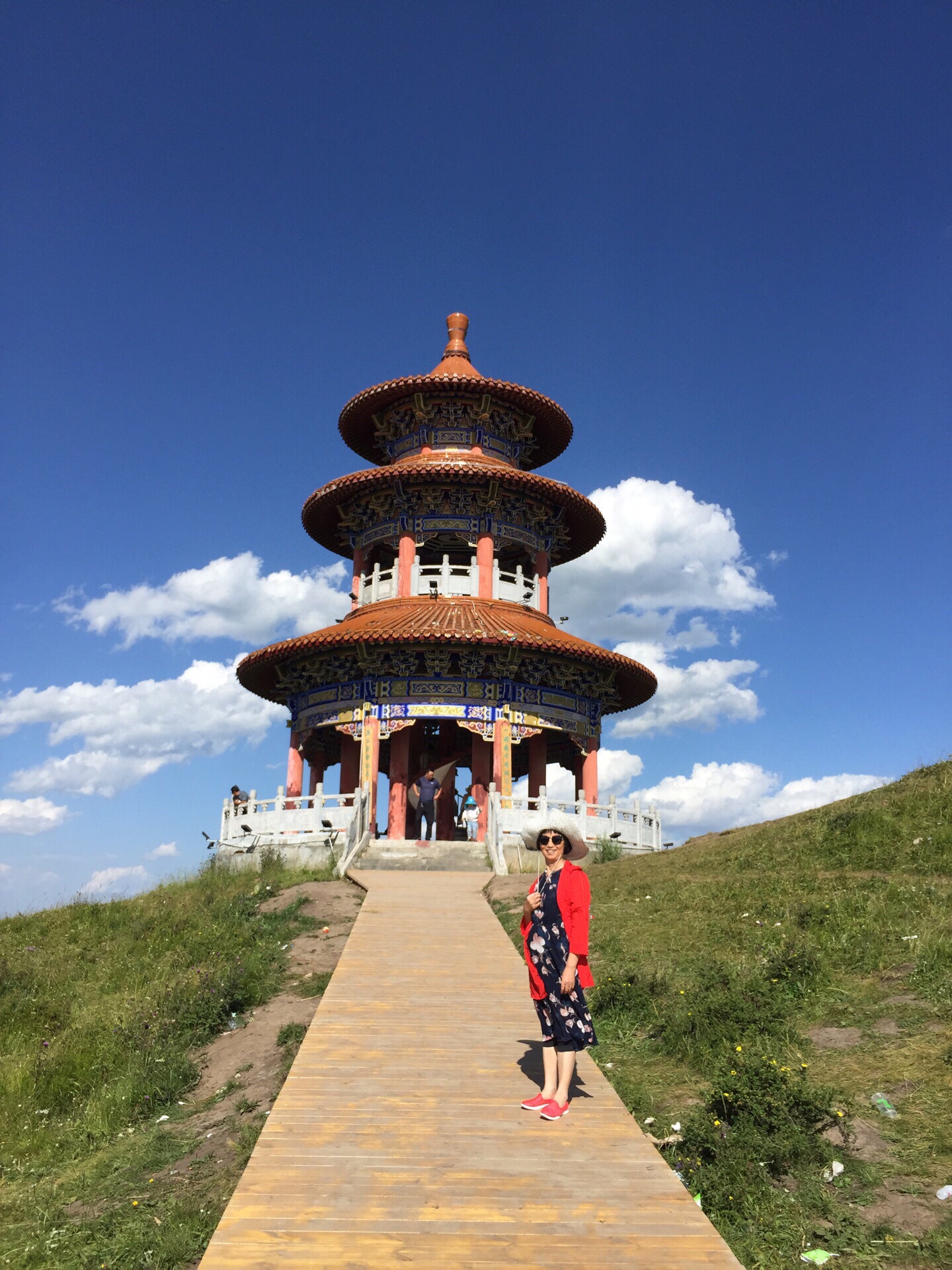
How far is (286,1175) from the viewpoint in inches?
217

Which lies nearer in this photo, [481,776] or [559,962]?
[559,962]

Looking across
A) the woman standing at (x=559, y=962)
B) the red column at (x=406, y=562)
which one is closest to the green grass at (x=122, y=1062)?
the woman standing at (x=559, y=962)

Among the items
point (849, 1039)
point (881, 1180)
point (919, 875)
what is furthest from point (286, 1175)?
point (919, 875)

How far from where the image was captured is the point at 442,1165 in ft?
18.6

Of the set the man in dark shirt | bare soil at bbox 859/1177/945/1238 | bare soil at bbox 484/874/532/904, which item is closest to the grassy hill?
bare soil at bbox 859/1177/945/1238

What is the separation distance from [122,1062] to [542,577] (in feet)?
63.1

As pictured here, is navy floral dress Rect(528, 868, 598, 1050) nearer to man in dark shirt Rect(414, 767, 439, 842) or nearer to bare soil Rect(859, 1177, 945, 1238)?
bare soil Rect(859, 1177, 945, 1238)

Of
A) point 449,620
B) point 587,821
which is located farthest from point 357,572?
point 587,821

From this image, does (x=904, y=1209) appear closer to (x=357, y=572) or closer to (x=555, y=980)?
(x=555, y=980)

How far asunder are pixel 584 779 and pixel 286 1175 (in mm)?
19214

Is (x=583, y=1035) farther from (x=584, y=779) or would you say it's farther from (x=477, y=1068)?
(x=584, y=779)

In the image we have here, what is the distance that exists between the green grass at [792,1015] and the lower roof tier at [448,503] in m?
13.1

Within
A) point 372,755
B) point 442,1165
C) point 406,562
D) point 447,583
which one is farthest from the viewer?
point 406,562

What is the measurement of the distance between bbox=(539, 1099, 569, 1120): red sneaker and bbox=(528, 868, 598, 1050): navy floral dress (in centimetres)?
37
